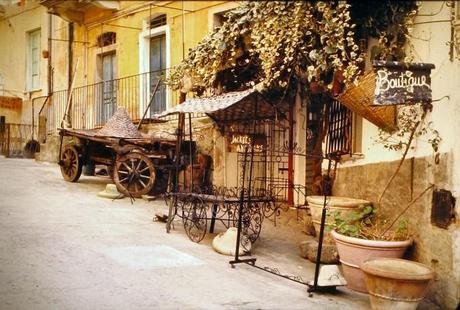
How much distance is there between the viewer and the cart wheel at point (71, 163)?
408 inches

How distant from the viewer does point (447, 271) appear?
427cm

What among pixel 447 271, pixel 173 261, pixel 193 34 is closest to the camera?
pixel 447 271

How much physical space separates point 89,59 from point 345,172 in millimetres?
10477

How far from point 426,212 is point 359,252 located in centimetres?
81

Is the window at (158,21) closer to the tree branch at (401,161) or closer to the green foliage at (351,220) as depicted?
the green foliage at (351,220)

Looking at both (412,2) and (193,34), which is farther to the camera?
(193,34)

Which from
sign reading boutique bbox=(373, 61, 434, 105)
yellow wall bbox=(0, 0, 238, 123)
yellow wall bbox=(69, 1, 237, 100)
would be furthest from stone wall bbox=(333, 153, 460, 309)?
yellow wall bbox=(69, 1, 237, 100)

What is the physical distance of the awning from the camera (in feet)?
19.7

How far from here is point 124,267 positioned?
493 cm

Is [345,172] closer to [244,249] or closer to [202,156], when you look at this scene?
[244,249]

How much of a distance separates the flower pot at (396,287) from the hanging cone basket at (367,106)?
1.76 meters

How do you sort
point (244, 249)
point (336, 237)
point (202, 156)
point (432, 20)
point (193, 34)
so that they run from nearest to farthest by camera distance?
point (432, 20), point (336, 237), point (244, 249), point (202, 156), point (193, 34)

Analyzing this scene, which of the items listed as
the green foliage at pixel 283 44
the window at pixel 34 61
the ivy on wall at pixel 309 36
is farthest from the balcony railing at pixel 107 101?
the ivy on wall at pixel 309 36

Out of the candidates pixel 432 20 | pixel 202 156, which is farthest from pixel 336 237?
pixel 202 156
